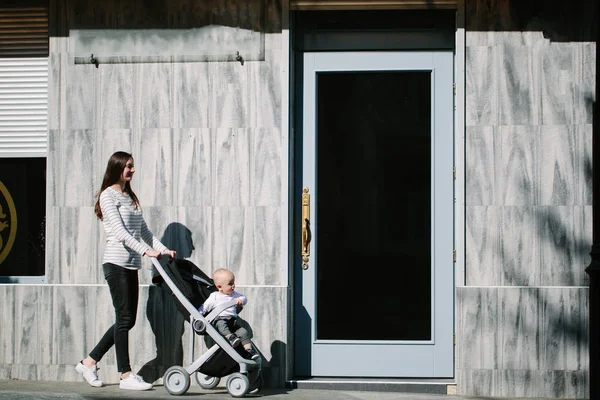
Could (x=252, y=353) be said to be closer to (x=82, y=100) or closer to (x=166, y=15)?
(x=82, y=100)

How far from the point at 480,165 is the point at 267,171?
6.18 ft

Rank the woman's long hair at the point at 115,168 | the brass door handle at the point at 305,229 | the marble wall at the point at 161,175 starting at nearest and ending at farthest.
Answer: the woman's long hair at the point at 115,168 → the marble wall at the point at 161,175 → the brass door handle at the point at 305,229

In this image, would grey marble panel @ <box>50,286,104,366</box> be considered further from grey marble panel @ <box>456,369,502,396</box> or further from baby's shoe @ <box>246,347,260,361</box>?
grey marble panel @ <box>456,369,502,396</box>

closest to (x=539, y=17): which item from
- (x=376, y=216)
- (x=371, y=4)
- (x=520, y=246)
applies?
(x=371, y=4)

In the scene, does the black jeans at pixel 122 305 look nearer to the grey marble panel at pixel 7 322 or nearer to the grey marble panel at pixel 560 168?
the grey marble panel at pixel 7 322

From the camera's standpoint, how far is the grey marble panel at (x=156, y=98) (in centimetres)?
861

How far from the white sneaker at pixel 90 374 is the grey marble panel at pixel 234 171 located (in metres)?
1.81

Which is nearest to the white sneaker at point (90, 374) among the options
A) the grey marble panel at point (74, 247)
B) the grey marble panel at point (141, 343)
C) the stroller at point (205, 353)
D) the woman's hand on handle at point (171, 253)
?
the grey marble panel at point (141, 343)

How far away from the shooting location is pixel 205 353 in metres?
7.77

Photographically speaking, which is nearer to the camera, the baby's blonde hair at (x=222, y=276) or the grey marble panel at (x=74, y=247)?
the baby's blonde hair at (x=222, y=276)

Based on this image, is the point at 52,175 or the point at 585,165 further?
the point at 52,175

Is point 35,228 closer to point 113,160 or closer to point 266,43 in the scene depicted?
point 113,160

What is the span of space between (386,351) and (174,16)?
3594 millimetres

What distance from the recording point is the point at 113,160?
7.96m
